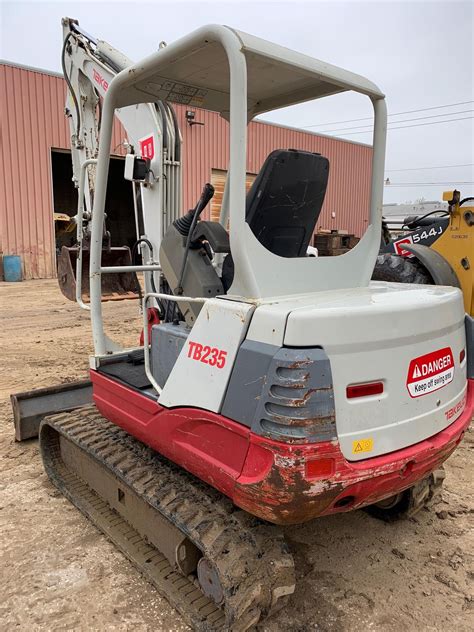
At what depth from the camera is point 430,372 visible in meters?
2.24

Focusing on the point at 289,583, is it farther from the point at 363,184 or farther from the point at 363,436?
the point at 363,184

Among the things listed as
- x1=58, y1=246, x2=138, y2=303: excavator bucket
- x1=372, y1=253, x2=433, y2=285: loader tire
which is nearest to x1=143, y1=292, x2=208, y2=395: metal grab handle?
x1=58, y1=246, x2=138, y2=303: excavator bucket

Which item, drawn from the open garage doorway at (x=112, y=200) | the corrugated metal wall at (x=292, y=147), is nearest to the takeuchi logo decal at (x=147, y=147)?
the corrugated metal wall at (x=292, y=147)

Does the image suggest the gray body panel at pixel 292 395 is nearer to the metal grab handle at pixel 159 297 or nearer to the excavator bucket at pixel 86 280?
the metal grab handle at pixel 159 297

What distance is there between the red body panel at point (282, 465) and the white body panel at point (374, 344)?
0.22 ft

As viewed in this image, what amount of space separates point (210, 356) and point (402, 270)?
3.69 meters

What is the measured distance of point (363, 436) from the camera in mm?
1988

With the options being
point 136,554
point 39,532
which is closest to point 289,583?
point 136,554

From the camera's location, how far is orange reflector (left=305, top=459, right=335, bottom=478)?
187 cm

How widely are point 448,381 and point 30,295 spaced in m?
11.0

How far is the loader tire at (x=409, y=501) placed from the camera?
9.86 feet

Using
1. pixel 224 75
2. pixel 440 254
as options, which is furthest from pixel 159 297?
pixel 440 254

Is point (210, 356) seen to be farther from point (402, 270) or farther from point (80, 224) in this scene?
point (402, 270)

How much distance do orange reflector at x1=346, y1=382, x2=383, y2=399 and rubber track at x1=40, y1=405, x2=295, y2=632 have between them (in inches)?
30.8
